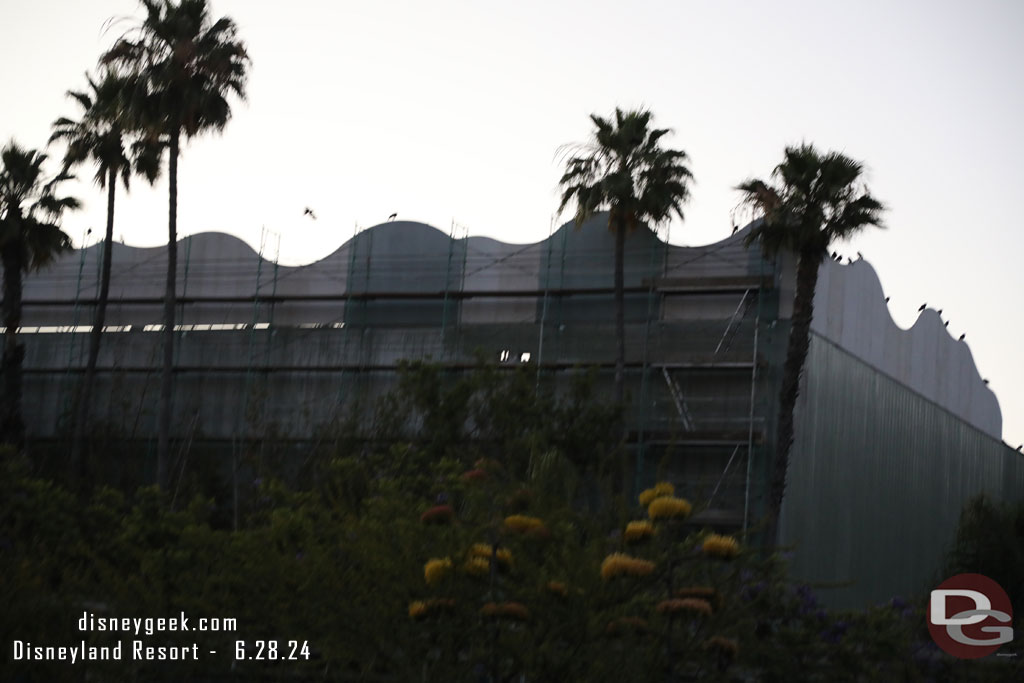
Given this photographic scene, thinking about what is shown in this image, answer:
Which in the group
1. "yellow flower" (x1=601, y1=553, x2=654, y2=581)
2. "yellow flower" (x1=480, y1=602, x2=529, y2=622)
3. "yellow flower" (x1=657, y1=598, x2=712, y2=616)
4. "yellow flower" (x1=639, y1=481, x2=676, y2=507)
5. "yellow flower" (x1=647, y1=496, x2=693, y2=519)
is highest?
"yellow flower" (x1=639, y1=481, x2=676, y2=507)

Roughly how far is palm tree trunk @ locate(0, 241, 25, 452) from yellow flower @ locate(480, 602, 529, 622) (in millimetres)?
27180

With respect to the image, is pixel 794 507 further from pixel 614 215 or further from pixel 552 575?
pixel 552 575

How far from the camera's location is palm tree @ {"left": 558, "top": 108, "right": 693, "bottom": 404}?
30.1m

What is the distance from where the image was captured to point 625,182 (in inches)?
1187

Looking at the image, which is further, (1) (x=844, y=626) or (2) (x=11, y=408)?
(2) (x=11, y=408)

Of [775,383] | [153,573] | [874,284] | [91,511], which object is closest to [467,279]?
[775,383]

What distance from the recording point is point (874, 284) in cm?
3400

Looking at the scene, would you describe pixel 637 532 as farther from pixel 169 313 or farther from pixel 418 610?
pixel 169 313

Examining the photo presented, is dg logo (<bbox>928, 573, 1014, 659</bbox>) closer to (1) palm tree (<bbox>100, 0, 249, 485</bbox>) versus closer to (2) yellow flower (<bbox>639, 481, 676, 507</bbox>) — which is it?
(2) yellow flower (<bbox>639, 481, 676, 507</bbox>)

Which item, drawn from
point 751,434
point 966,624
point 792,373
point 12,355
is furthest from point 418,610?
point 12,355

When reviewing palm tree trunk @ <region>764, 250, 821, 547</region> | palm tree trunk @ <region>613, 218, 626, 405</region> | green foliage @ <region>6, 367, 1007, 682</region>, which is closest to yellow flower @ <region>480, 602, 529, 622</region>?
green foliage @ <region>6, 367, 1007, 682</region>

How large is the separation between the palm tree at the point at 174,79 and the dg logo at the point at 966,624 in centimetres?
1939

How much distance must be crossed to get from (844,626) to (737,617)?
2.87 meters

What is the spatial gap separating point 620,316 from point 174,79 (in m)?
11.0
